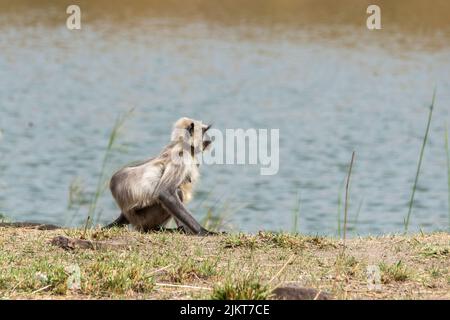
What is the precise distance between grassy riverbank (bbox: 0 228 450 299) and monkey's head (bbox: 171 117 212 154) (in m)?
1.27

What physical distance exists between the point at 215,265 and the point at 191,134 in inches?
98.3

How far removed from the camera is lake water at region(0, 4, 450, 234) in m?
14.0

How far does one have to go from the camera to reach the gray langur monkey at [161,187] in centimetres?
791

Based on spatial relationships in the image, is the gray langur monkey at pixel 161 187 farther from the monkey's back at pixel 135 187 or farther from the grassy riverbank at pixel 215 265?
the grassy riverbank at pixel 215 265

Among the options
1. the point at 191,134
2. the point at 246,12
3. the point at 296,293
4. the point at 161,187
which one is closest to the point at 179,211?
the point at 161,187

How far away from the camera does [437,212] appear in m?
13.7

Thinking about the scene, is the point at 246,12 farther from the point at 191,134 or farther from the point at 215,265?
the point at 215,265

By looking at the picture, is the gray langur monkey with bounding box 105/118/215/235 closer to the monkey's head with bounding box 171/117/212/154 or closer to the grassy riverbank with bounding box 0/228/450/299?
the monkey's head with bounding box 171/117/212/154

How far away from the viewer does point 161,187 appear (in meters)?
7.95

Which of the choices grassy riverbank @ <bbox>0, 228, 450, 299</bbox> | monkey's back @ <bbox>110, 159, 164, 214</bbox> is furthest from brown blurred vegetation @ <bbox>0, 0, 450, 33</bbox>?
grassy riverbank @ <bbox>0, 228, 450, 299</bbox>

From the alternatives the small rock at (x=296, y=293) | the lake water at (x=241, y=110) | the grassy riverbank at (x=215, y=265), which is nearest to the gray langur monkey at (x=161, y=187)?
the grassy riverbank at (x=215, y=265)

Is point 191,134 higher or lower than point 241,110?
higher

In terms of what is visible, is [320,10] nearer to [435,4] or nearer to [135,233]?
[435,4]
